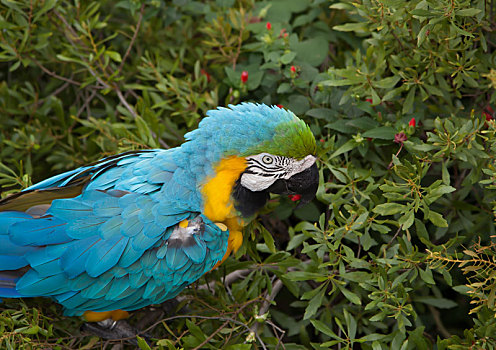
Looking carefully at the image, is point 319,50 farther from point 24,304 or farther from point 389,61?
point 24,304

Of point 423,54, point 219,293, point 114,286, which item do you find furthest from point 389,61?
point 114,286

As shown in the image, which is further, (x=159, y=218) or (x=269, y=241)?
(x=269, y=241)

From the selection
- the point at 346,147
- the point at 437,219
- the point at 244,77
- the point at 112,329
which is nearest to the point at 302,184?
the point at 346,147

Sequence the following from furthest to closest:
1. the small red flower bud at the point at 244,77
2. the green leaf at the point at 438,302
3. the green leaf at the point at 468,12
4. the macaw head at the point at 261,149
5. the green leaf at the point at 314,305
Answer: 1. the small red flower bud at the point at 244,77
2. the green leaf at the point at 438,302
3. the green leaf at the point at 314,305
4. the macaw head at the point at 261,149
5. the green leaf at the point at 468,12

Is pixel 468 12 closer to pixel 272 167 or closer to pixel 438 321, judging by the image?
pixel 272 167

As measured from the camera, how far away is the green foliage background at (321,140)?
6.62 feet

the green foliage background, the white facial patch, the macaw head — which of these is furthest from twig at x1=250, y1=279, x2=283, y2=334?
the white facial patch

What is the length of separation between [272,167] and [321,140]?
1.43ft

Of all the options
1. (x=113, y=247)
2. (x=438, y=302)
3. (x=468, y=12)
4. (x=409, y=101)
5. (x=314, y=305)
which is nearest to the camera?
(x=468, y=12)

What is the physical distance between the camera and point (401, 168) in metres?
1.97

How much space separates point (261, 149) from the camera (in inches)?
81.0

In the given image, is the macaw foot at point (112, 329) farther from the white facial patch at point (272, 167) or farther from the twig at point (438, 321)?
the twig at point (438, 321)

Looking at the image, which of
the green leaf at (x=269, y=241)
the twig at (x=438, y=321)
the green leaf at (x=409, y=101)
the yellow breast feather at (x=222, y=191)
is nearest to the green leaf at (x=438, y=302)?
the twig at (x=438, y=321)

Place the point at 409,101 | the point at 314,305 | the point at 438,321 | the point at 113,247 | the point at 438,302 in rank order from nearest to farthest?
the point at 113,247 → the point at 314,305 → the point at 409,101 → the point at 438,302 → the point at 438,321
